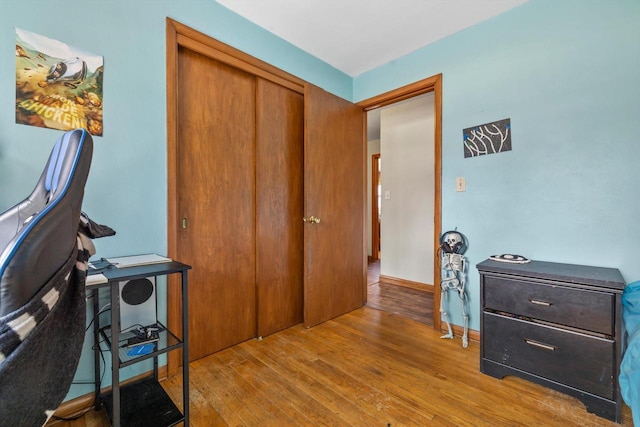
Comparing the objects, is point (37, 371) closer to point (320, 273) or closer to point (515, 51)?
point (320, 273)

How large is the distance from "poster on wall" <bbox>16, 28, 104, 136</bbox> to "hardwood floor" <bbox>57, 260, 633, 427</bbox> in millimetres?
1436

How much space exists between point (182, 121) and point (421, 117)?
2832 mm

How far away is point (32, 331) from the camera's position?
1.95ft

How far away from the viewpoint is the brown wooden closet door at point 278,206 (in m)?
2.20

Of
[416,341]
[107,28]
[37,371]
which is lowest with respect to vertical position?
[416,341]

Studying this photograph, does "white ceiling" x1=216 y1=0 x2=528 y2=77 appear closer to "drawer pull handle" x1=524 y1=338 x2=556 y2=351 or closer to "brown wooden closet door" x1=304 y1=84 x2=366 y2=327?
"brown wooden closet door" x1=304 y1=84 x2=366 y2=327

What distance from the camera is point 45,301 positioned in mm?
616

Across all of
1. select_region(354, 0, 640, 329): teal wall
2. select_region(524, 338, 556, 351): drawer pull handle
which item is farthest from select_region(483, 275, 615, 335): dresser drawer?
select_region(354, 0, 640, 329): teal wall

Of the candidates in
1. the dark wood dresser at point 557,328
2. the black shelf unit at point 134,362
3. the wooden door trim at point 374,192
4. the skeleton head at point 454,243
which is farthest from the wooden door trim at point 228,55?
the wooden door trim at point 374,192

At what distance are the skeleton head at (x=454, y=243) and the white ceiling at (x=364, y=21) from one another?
62.6 inches

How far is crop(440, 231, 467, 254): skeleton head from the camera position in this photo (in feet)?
7.16

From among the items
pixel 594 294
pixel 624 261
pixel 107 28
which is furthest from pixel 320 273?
pixel 107 28

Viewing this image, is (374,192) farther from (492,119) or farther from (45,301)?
(45,301)

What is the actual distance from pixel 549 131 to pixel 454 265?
1.10 meters
